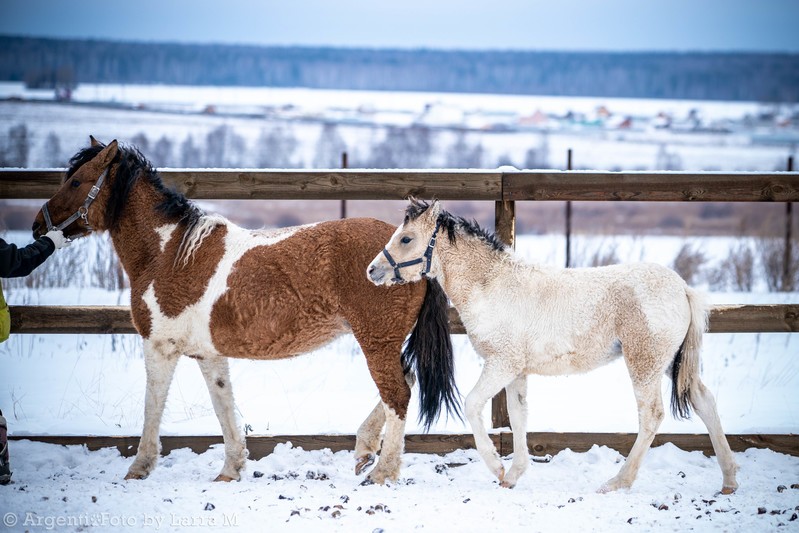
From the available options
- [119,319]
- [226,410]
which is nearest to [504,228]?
[226,410]

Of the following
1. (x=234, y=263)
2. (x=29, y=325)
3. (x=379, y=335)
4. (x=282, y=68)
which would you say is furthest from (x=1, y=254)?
(x=282, y=68)

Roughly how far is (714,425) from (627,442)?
2.58 feet

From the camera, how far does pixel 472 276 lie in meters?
5.17

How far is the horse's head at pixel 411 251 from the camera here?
4.86m

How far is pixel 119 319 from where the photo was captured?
225 inches

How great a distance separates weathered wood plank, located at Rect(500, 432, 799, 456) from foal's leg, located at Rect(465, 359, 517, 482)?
75 cm

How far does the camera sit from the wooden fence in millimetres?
5527

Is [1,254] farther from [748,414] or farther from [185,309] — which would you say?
[748,414]

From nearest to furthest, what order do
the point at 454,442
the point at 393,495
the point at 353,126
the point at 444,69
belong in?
1. the point at 393,495
2. the point at 454,442
3. the point at 353,126
4. the point at 444,69

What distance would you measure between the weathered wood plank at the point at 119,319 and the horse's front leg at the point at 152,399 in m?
0.61

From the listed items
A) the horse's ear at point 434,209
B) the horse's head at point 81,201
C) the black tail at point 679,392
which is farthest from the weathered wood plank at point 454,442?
the horse's ear at point 434,209

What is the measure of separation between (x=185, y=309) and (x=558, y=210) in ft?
78.7

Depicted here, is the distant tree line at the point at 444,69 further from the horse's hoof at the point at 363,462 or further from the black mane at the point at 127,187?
the horse's hoof at the point at 363,462

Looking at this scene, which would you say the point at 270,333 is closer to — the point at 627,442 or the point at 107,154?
the point at 107,154
